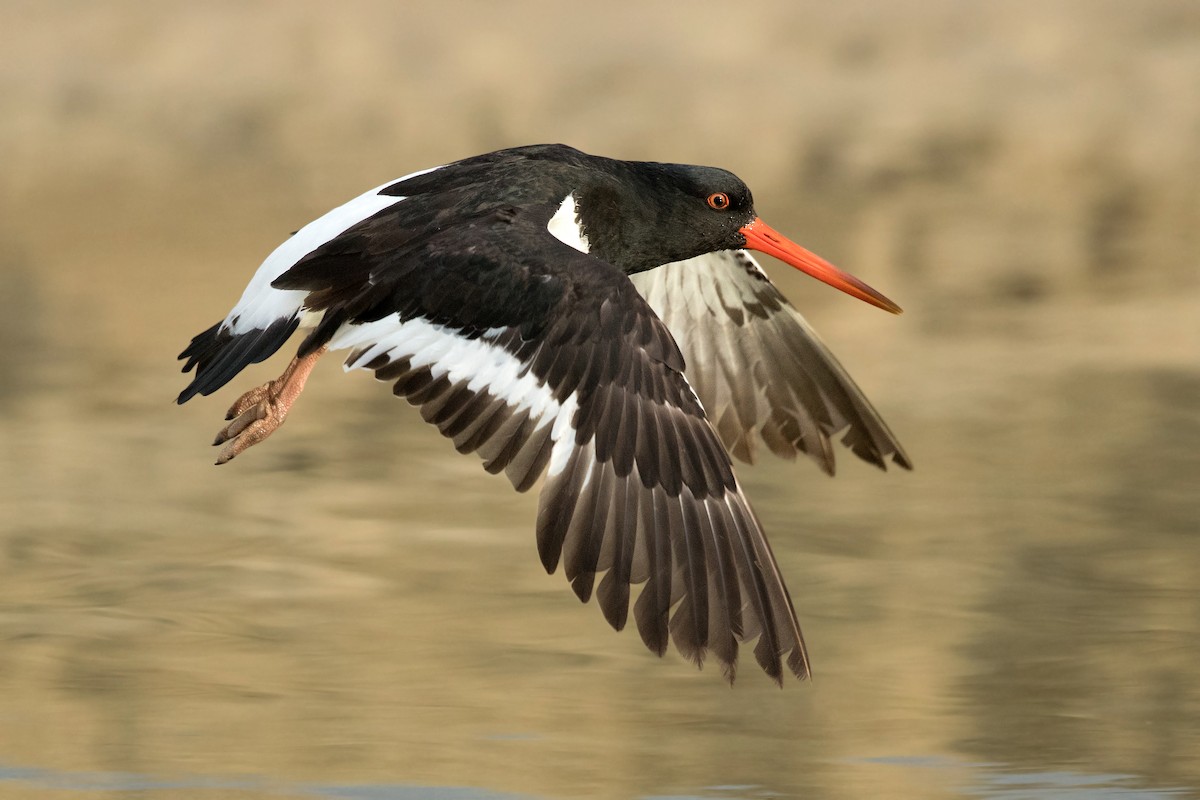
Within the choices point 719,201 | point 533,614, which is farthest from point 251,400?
point 719,201

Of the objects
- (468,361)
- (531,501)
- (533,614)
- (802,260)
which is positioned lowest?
(533,614)

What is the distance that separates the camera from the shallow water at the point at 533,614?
22.1 ft

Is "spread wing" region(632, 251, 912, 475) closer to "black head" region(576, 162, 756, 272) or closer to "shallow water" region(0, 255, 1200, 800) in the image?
"black head" region(576, 162, 756, 272)

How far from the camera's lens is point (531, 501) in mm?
9734

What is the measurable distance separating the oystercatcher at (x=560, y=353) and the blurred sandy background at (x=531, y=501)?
0.83 meters

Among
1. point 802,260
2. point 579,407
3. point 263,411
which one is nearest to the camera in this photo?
point 579,407

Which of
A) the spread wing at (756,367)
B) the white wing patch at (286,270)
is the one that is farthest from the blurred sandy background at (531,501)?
the white wing patch at (286,270)

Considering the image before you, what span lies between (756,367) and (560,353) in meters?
2.10

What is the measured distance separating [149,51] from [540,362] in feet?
36.4

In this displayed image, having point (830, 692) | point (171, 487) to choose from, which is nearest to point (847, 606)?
point (830, 692)

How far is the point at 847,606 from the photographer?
8.20 meters

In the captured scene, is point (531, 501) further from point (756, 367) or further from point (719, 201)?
point (719, 201)

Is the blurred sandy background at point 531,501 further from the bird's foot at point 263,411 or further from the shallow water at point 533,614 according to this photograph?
the bird's foot at point 263,411

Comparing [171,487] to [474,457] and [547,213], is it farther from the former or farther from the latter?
[547,213]
